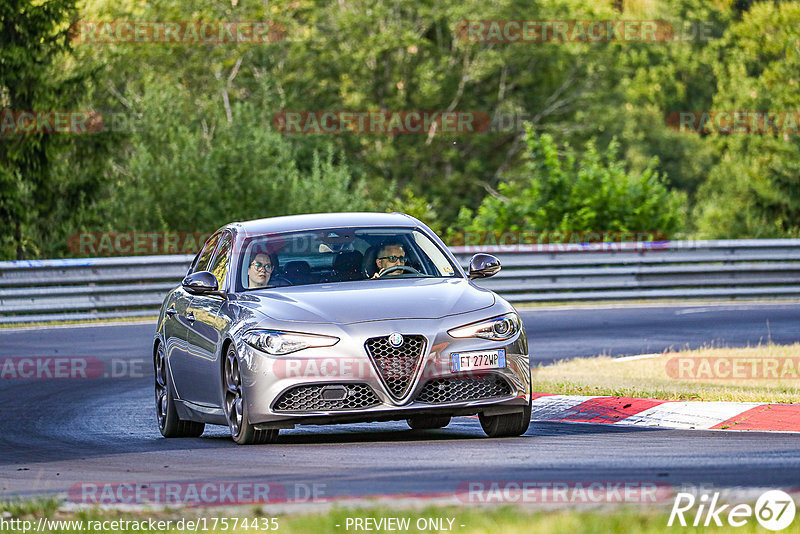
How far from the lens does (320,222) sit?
1095 centimetres

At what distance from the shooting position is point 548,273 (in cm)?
2595

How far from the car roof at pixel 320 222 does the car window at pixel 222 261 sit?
141 millimetres

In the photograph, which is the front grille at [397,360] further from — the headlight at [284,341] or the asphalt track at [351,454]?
the asphalt track at [351,454]

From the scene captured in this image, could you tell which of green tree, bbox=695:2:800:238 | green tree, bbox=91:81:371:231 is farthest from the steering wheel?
green tree, bbox=695:2:800:238

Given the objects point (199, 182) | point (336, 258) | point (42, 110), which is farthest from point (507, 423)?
point (42, 110)

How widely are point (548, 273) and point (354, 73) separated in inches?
1309

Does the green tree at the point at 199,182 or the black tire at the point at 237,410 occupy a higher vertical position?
the black tire at the point at 237,410

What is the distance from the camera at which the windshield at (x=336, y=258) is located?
10422mm

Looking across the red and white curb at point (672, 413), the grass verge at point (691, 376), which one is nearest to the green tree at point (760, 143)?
the grass verge at point (691, 376)

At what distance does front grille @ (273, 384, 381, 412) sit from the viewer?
9273 mm

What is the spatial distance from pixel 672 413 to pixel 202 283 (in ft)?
11.4

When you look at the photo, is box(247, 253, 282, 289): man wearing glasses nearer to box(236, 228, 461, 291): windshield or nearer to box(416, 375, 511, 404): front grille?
box(236, 228, 461, 291): windshield

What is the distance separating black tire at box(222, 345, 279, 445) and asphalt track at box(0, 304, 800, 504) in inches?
4.4

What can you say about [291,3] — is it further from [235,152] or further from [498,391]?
[498,391]
